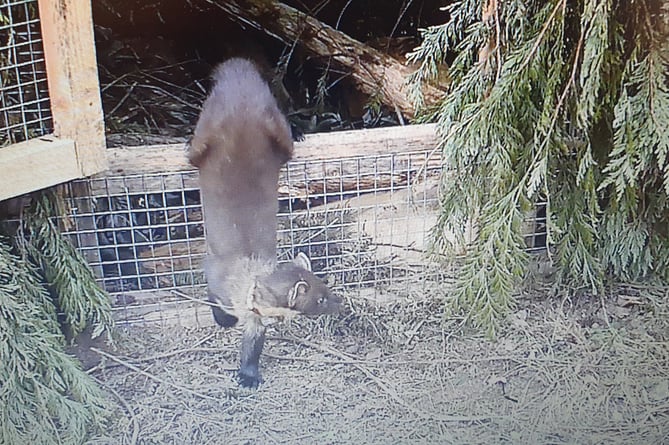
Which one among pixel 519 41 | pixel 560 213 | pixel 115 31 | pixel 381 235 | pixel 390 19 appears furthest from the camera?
pixel 390 19

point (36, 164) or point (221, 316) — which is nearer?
point (36, 164)

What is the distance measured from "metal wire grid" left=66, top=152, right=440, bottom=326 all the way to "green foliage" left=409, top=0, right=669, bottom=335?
171 millimetres

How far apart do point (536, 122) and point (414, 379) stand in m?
0.63

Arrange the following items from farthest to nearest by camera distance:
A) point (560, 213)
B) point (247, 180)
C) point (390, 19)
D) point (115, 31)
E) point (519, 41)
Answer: point (390, 19), point (115, 31), point (560, 213), point (247, 180), point (519, 41)

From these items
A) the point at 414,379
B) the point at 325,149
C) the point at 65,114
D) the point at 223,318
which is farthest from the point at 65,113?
the point at 414,379

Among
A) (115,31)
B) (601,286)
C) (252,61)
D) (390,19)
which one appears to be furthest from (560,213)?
(115,31)

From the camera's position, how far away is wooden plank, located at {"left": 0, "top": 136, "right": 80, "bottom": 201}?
1.60m

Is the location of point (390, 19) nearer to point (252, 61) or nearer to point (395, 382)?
point (252, 61)

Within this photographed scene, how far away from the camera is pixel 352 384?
6.43 ft

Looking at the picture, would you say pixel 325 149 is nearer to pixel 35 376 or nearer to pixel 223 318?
pixel 223 318

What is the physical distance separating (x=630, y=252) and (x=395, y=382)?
0.72 metres

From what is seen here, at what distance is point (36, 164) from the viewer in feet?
5.32

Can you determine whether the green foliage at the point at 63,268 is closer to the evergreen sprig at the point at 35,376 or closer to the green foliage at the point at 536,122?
the evergreen sprig at the point at 35,376

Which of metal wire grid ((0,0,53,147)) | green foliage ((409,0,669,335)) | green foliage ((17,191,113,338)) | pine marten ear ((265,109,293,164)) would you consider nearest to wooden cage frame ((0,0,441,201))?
metal wire grid ((0,0,53,147))
